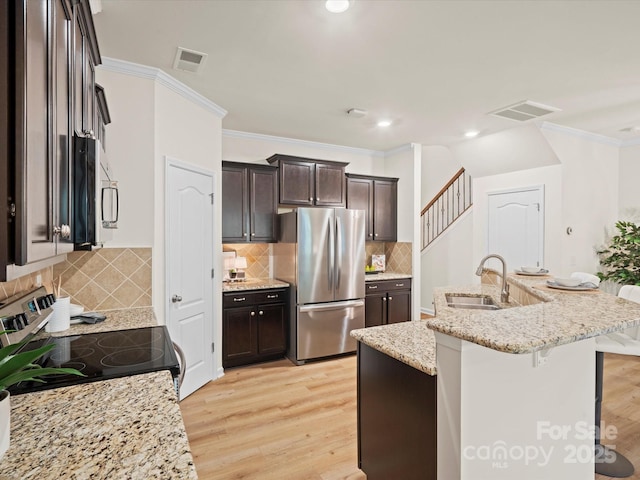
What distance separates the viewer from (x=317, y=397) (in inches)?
126

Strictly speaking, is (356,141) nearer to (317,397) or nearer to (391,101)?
(391,101)

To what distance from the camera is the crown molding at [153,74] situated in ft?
8.56

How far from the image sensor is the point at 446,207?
22.5 feet

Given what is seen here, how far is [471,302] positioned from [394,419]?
1.38 metres

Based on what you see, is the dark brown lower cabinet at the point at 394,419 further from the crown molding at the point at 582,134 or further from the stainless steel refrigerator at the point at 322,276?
the crown molding at the point at 582,134

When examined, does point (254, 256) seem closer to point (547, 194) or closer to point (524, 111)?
point (524, 111)

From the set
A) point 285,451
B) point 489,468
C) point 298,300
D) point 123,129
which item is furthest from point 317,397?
point 123,129

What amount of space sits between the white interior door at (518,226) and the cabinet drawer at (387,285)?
144cm

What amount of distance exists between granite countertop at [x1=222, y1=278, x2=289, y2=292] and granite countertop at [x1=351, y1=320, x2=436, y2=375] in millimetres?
2146

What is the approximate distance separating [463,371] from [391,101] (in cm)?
287

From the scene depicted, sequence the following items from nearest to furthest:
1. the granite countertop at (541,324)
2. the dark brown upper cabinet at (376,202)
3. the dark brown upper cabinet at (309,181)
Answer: the granite countertop at (541,324) → the dark brown upper cabinet at (309,181) → the dark brown upper cabinet at (376,202)

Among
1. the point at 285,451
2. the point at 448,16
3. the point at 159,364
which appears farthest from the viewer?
the point at 285,451

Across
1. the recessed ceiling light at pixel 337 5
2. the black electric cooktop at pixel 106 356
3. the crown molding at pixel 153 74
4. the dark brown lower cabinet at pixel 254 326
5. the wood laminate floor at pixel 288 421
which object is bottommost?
the wood laminate floor at pixel 288 421

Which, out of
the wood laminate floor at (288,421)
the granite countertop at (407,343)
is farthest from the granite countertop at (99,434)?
the wood laminate floor at (288,421)
